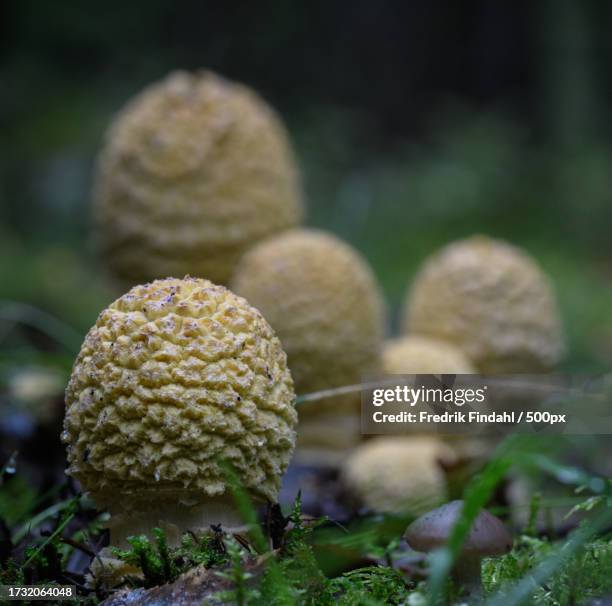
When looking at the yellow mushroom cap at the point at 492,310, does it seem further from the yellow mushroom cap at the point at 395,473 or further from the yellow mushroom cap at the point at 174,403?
the yellow mushroom cap at the point at 174,403

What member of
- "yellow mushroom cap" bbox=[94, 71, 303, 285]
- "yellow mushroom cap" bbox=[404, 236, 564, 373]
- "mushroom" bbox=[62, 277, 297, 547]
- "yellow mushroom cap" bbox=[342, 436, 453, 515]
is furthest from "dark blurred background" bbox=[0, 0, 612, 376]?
"mushroom" bbox=[62, 277, 297, 547]

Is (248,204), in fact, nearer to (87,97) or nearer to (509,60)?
(87,97)

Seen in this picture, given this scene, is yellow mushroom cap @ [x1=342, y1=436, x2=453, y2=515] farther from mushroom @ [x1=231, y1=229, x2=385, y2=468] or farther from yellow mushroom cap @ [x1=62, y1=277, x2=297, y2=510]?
yellow mushroom cap @ [x1=62, y1=277, x2=297, y2=510]

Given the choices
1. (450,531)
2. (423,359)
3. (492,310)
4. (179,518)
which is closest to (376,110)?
(492,310)

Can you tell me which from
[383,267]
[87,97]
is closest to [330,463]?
[383,267]

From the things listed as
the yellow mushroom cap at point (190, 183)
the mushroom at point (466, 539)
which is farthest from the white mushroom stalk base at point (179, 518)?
the yellow mushroom cap at point (190, 183)

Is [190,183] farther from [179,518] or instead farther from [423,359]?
[179,518]
